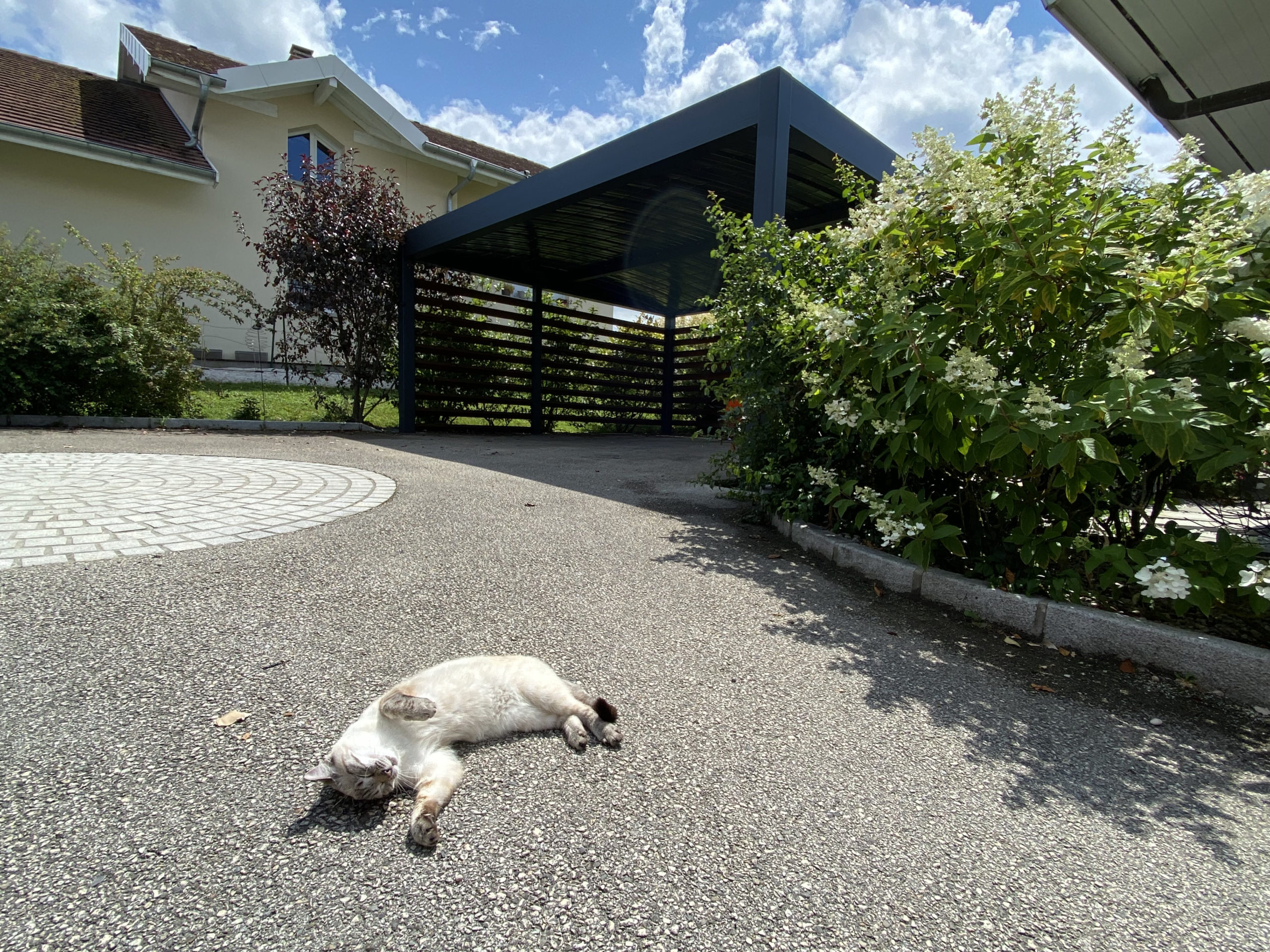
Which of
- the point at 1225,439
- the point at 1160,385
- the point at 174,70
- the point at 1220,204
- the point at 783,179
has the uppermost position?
the point at 174,70

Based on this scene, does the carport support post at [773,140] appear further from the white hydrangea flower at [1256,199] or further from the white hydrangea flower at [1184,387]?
the white hydrangea flower at [1184,387]

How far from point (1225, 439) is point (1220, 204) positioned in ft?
3.22

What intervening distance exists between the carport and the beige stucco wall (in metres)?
2.53

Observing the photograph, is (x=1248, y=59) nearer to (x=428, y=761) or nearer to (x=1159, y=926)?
(x=1159, y=926)

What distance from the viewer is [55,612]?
218 centimetres

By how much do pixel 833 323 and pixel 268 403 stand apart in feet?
31.3

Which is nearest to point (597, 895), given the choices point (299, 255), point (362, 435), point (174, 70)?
point (362, 435)

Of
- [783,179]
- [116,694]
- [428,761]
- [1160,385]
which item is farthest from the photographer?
[783,179]

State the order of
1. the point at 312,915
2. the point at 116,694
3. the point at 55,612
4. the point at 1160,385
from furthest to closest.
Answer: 1. the point at 55,612
2. the point at 1160,385
3. the point at 116,694
4. the point at 312,915

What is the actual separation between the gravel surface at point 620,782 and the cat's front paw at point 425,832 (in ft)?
0.13

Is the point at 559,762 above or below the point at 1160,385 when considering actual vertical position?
below

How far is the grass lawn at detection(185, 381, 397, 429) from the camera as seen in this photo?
8617 millimetres

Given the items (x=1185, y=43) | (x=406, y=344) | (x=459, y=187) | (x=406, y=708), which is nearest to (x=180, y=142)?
(x=459, y=187)

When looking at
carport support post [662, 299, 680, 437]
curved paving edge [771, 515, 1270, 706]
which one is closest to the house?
carport support post [662, 299, 680, 437]
